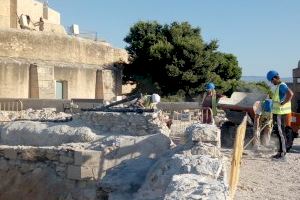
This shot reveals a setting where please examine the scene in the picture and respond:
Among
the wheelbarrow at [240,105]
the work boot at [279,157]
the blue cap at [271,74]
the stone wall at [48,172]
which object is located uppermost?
the blue cap at [271,74]

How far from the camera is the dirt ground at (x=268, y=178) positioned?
252 inches

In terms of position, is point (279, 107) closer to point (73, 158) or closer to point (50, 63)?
point (73, 158)

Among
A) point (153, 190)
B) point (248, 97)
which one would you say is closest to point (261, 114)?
point (248, 97)

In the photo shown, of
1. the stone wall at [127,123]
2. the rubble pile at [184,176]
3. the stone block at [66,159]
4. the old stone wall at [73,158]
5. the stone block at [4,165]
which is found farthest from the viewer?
the stone block at [4,165]

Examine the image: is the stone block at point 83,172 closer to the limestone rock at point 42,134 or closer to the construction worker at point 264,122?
the limestone rock at point 42,134

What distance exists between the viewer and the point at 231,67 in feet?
114

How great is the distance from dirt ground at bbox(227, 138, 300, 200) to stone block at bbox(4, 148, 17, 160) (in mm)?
4192

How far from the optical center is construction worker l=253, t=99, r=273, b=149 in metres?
10.8

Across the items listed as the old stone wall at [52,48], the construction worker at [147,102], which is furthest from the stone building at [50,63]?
the construction worker at [147,102]

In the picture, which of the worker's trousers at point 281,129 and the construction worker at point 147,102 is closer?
the worker's trousers at point 281,129

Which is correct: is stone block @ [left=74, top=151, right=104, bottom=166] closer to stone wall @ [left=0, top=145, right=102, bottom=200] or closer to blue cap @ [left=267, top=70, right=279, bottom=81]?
stone wall @ [left=0, top=145, right=102, bottom=200]

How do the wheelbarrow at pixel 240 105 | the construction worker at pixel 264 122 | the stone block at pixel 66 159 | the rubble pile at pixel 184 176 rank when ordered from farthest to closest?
the wheelbarrow at pixel 240 105 → the construction worker at pixel 264 122 → the stone block at pixel 66 159 → the rubble pile at pixel 184 176

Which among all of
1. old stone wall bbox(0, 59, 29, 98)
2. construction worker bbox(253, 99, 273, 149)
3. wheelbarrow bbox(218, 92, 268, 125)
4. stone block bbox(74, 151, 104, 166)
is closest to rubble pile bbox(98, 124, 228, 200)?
stone block bbox(74, 151, 104, 166)

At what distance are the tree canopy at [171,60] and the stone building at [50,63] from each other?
4.75 feet
